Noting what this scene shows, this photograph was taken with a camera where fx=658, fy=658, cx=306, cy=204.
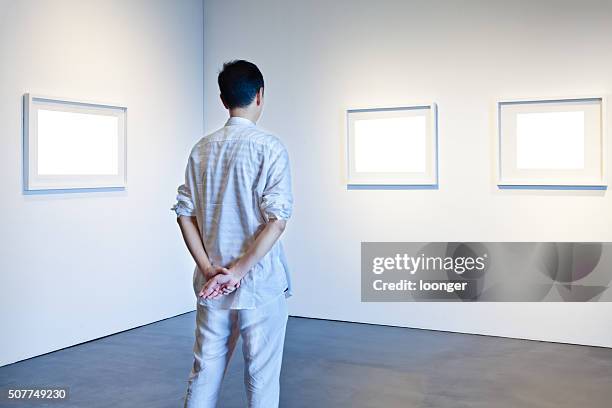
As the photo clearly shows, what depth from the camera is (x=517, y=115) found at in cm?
486

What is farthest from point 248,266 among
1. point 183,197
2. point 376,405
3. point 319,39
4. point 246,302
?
point 319,39

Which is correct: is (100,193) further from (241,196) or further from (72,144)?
(241,196)

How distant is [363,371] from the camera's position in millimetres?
4113

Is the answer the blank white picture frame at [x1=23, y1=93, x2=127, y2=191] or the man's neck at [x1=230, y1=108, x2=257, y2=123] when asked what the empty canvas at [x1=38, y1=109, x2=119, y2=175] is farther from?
the man's neck at [x1=230, y1=108, x2=257, y2=123]

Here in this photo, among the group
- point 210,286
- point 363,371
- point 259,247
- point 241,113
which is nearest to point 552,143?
point 363,371

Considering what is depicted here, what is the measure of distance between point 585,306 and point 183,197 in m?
3.52

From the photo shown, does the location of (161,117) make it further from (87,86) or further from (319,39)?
(319,39)

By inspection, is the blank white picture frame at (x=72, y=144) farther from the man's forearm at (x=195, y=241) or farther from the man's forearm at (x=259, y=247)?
the man's forearm at (x=259, y=247)

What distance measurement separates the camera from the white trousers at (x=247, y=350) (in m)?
2.16

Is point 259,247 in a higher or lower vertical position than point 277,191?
lower

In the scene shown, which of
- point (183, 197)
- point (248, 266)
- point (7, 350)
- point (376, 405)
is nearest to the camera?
point (248, 266)

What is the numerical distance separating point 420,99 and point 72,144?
269 centimetres

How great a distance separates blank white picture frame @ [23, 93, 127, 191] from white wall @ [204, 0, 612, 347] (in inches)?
49.4

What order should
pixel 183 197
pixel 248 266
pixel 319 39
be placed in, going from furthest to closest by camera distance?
pixel 319 39 < pixel 183 197 < pixel 248 266
